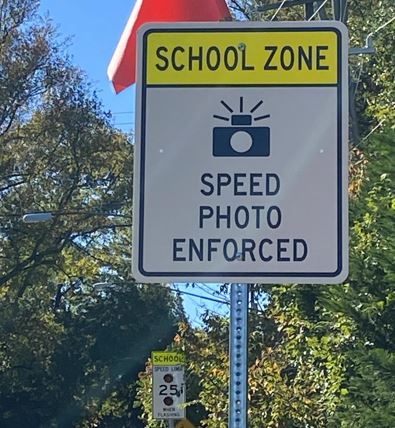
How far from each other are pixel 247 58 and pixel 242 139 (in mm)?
247

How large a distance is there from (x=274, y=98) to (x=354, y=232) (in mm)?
7957

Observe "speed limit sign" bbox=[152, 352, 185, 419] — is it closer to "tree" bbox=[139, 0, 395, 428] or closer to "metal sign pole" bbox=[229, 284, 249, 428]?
"tree" bbox=[139, 0, 395, 428]

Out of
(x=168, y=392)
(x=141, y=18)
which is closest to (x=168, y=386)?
(x=168, y=392)

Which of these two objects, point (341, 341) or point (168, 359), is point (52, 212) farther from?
point (341, 341)

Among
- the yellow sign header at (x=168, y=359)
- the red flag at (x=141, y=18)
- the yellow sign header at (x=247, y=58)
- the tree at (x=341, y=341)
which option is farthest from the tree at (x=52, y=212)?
the yellow sign header at (x=247, y=58)

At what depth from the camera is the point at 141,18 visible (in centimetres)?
708

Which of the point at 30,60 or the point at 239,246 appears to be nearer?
the point at 239,246

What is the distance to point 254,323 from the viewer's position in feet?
56.5

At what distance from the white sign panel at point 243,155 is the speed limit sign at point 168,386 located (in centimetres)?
1439

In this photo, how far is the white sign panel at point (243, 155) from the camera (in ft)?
9.79

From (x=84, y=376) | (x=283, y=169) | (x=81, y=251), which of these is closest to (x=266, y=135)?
(x=283, y=169)

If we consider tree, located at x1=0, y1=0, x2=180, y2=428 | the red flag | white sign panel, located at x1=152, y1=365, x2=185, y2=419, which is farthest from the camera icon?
tree, located at x1=0, y1=0, x2=180, y2=428

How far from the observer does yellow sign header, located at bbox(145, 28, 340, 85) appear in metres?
3.07

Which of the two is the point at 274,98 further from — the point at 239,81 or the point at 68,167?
the point at 68,167
